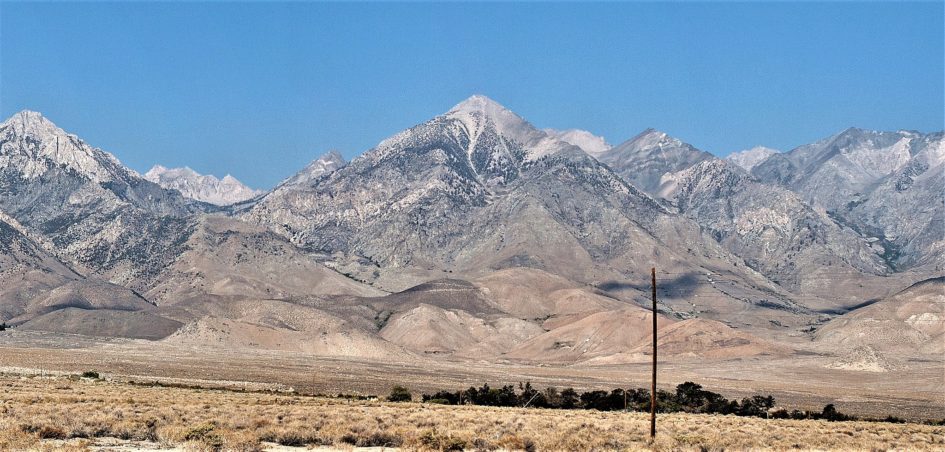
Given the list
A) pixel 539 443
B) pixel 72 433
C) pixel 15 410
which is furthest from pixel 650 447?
pixel 15 410

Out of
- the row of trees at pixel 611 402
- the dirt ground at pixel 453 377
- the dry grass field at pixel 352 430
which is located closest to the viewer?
the dry grass field at pixel 352 430

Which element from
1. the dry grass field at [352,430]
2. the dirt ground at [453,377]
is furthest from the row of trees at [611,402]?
the dry grass field at [352,430]

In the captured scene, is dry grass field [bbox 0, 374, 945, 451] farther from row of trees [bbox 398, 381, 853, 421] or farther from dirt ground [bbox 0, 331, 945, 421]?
dirt ground [bbox 0, 331, 945, 421]

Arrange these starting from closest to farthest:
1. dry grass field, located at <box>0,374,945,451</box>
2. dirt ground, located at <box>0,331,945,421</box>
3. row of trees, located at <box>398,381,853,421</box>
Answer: dry grass field, located at <box>0,374,945,451</box> → row of trees, located at <box>398,381,853,421</box> → dirt ground, located at <box>0,331,945,421</box>

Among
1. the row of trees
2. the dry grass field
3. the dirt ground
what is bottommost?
the dry grass field

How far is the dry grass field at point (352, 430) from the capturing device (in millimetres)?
33844

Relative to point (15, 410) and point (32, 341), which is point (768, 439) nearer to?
point (15, 410)

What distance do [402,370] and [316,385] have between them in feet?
185

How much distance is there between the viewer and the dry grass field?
33.8 meters

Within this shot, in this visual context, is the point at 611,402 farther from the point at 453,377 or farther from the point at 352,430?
the point at 453,377

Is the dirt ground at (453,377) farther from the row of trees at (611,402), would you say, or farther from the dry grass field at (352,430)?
the dry grass field at (352,430)

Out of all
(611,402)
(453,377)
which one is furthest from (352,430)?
(453,377)

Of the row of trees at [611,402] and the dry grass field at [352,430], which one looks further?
the row of trees at [611,402]

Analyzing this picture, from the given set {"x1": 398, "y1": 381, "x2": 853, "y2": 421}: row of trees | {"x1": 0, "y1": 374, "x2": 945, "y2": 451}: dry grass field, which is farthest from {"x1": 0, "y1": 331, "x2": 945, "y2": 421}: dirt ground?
{"x1": 0, "y1": 374, "x2": 945, "y2": 451}: dry grass field
